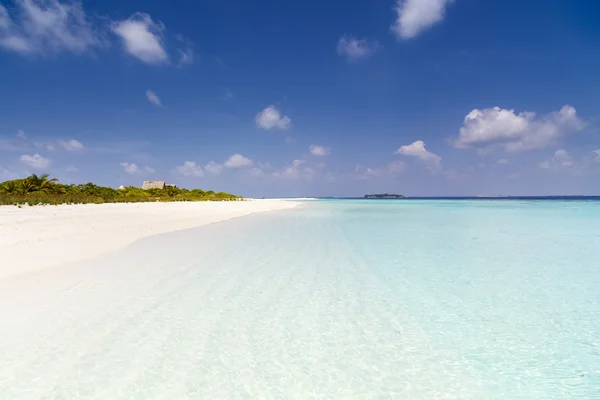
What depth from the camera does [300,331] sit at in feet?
13.1

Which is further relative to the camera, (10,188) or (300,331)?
(10,188)

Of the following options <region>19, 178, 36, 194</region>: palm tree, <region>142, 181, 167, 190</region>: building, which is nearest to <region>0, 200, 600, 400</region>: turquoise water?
<region>19, 178, 36, 194</region>: palm tree

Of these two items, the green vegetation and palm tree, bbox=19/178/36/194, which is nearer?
the green vegetation

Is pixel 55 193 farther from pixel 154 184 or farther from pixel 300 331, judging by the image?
pixel 300 331

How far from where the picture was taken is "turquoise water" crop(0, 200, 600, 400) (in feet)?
9.51

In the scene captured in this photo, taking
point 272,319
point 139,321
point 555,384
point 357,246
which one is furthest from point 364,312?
point 357,246

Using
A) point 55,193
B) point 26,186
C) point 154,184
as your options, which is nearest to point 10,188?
point 26,186

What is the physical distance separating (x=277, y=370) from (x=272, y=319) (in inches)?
48.3

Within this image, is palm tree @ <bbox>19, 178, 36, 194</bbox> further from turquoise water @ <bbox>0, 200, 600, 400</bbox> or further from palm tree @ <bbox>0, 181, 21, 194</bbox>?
turquoise water @ <bbox>0, 200, 600, 400</bbox>

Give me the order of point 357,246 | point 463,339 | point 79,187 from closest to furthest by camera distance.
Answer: point 463,339 → point 357,246 → point 79,187

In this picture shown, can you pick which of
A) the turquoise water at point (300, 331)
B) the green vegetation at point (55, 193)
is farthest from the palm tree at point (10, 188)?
the turquoise water at point (300, 331)

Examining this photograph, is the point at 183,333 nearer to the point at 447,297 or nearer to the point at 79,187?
the point at 447,297

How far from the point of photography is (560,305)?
498 cm

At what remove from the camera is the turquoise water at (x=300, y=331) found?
9.51 ft
